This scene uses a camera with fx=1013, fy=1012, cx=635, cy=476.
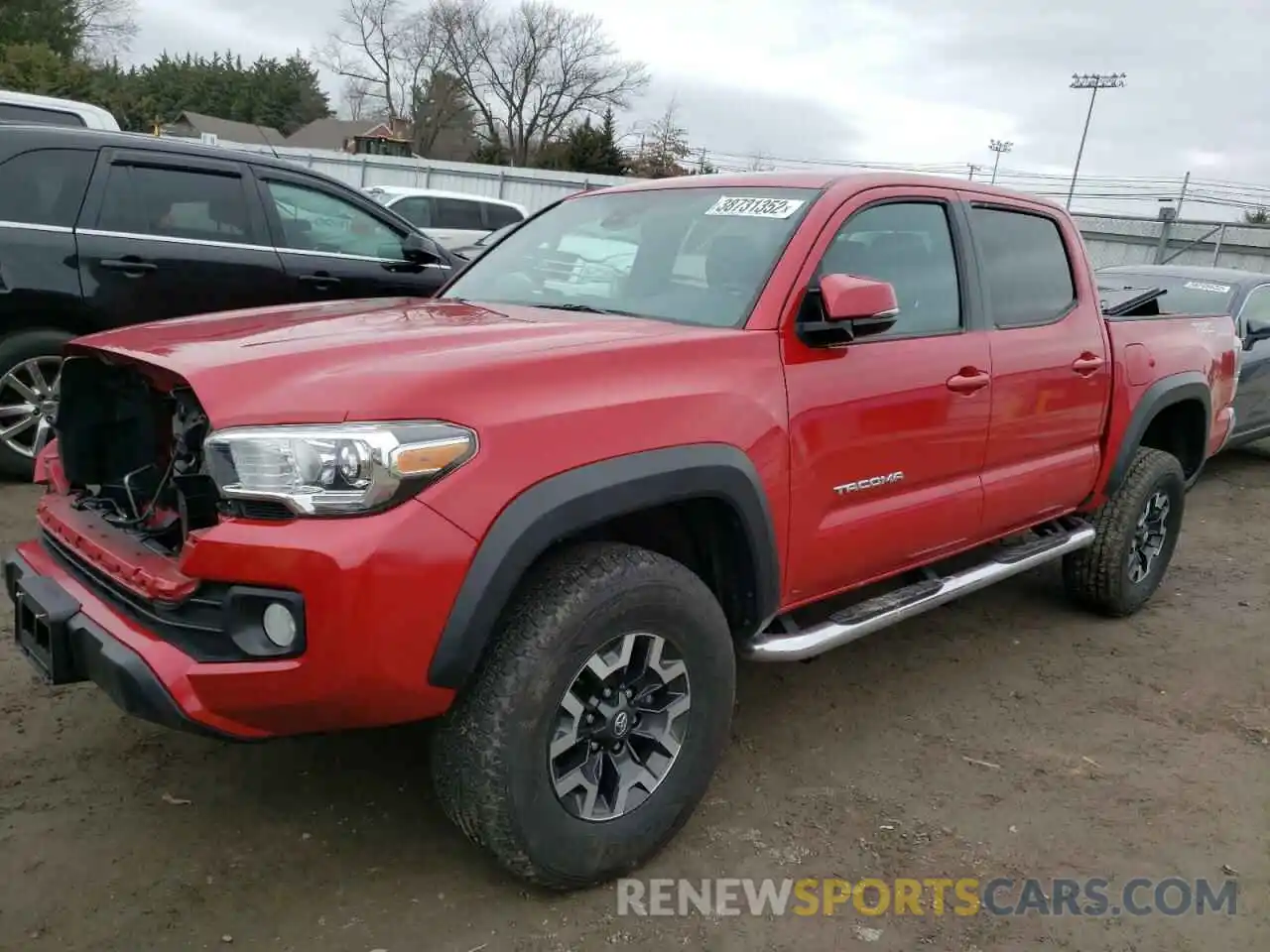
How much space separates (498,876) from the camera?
2.62 meters

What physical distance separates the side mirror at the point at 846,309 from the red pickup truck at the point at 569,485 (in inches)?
0.5

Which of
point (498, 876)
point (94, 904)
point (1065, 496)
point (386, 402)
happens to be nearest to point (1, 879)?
point (94, 904)

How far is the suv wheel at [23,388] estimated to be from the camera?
16.6ft

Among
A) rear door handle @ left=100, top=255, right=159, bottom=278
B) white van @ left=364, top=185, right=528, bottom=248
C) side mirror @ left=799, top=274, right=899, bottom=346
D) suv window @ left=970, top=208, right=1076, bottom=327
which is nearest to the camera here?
side mirror @ left=799, top=274, right=899, bottom=346

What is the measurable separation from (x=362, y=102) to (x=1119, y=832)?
6332 cm

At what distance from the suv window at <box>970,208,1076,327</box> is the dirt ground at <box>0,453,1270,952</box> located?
1.48 meters

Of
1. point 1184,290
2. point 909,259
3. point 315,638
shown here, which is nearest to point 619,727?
point 315,638

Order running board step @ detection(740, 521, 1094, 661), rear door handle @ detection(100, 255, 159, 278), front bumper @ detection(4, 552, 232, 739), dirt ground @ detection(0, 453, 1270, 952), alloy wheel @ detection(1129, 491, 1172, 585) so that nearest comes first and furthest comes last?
front bumper @ detection(4, 552, 232, 739), dirt ground @ detection(0, 453, 1270, 952), running board step @ detection(740, 521, 1094, 661), alloy wheel @ detection(1129, 491, 1172, 585), rear door handle @ detection(100, 255, 159, 278)

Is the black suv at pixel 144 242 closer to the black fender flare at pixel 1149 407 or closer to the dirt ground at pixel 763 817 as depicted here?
the dirt ground at pixel 763 817

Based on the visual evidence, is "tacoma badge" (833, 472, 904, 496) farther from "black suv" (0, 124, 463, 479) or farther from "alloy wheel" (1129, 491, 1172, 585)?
"black suv" (0, 124, 463, 479)

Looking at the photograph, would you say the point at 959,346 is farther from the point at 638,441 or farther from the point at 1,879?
the point at 1,879

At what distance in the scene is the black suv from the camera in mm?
5094

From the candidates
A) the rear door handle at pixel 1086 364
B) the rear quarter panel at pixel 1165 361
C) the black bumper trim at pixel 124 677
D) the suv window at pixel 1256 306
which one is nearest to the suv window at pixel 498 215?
the suv window at pixel 1256 306

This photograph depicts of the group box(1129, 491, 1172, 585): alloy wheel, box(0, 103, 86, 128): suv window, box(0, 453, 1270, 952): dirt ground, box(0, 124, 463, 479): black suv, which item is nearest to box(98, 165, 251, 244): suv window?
box(0, 124, 463, 479): black suv
